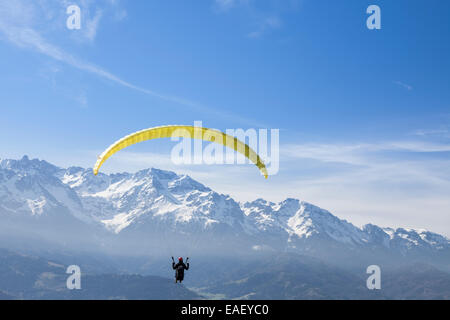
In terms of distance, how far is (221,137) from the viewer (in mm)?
28312

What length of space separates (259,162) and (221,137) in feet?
11.4

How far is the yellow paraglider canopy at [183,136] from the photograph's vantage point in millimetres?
26181

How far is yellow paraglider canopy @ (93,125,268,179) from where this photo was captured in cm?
2618

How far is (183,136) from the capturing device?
1074 inches
